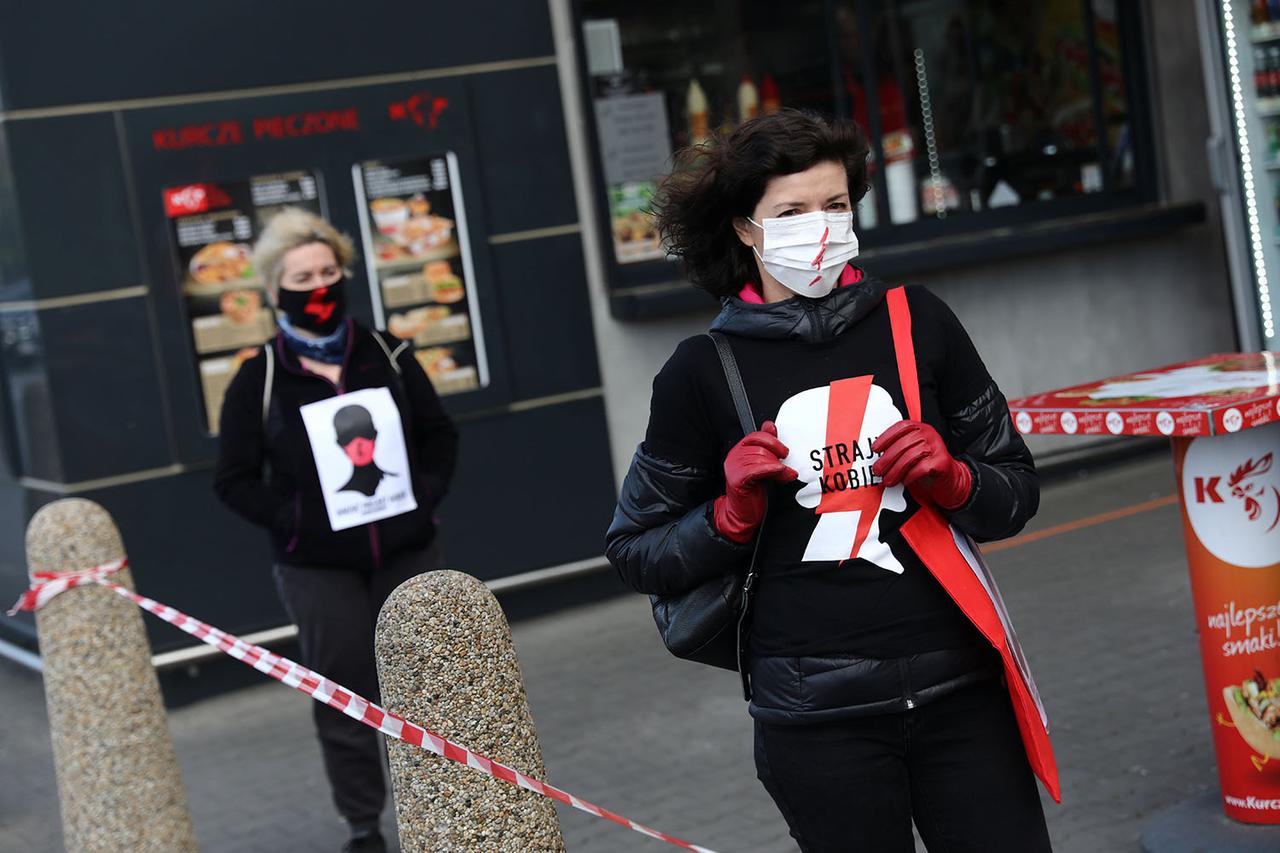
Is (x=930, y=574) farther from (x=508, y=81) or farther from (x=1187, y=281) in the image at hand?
(x=1187, y=281)

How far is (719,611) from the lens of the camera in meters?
3.10

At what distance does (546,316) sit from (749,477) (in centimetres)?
603

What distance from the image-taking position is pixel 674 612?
317 cm

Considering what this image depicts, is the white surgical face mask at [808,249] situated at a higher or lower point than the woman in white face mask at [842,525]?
higher

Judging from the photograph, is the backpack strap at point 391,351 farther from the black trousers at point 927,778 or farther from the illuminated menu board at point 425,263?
the black trousers at point 927,778

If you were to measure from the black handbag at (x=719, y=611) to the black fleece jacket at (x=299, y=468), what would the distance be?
244 cm

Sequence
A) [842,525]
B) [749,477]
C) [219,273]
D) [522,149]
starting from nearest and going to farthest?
[749,477] → [842,525] → [219,273] → [522,149]

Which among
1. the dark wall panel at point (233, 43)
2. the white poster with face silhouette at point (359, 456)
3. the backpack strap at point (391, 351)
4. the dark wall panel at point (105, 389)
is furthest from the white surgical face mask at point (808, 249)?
the dark wall panel at point (233, 43)

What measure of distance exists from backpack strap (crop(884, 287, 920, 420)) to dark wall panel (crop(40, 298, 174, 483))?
211 inches

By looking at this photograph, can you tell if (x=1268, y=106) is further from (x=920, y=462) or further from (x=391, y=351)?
(x=920, y=462)

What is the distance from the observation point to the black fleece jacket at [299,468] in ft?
17.9

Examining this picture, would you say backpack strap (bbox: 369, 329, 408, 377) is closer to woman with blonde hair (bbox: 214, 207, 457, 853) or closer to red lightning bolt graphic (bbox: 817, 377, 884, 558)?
woman with blonde hair (bbox: 214, 207, 457, 853)

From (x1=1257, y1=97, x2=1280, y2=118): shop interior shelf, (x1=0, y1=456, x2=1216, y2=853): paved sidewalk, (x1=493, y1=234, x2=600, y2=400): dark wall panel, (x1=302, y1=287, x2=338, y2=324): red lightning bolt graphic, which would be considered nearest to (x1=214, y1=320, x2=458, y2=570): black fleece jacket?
(x1=302, y1=287, x2=338, y2=324): red lightning bolt graphic

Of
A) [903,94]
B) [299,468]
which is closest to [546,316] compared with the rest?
[903,94]
